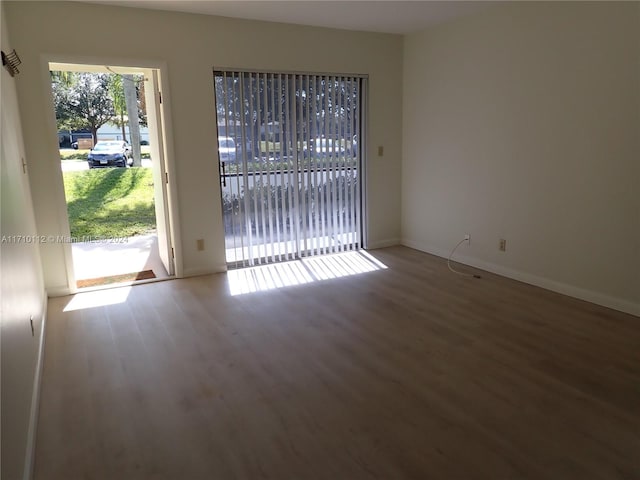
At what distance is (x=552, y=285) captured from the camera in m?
3.98

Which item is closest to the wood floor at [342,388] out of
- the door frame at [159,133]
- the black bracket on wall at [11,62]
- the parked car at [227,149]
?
the door frame at [159,133]

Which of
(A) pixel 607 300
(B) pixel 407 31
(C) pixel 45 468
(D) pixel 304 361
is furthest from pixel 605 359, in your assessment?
(B) pixel 407 31

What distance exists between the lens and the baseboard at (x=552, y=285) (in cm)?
347

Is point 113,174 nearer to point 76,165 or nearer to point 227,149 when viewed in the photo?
point 76,165

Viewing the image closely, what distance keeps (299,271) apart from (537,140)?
2463 mm

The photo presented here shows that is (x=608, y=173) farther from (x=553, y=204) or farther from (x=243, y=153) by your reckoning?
(x=243, y=153)

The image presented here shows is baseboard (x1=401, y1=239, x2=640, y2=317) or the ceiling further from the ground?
the ceiling

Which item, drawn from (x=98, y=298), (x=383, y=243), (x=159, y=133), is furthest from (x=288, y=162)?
(x=98, y=298)

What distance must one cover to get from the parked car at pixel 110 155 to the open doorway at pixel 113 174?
0.02 m

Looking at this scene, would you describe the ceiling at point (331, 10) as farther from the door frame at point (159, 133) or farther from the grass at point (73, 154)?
the grass at point (73, 154)

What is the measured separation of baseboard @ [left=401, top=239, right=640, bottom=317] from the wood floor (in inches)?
4.1

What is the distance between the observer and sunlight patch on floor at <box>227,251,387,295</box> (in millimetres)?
4309

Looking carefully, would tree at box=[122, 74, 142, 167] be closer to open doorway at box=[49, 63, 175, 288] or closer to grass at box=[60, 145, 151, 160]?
open doorway at box=[49, 63, 175, 288]

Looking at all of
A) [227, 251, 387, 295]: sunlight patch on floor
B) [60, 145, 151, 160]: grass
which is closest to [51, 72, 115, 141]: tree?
[60, 145, 151, 160]: grass
